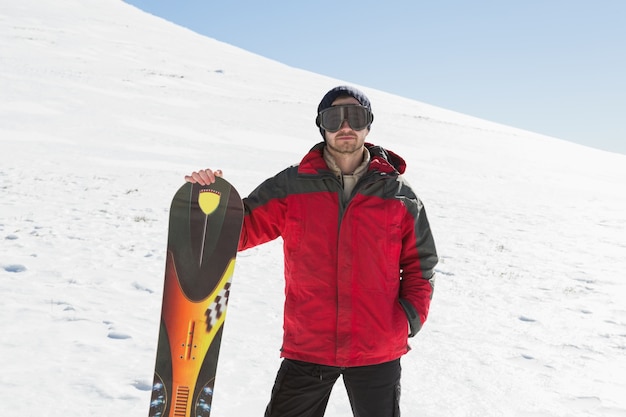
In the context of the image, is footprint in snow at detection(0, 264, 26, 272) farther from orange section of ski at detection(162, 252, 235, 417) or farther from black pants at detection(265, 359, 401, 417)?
black pants at detection(265, 359, 401, 417)

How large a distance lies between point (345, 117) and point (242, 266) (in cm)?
506

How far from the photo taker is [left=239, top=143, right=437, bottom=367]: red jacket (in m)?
2.44

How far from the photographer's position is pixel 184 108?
2583cm

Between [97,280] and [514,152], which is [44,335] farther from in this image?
[514,152]

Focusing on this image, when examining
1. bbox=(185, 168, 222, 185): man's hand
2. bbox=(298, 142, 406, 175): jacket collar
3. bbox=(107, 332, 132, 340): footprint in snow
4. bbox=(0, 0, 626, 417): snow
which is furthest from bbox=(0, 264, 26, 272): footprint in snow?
bbox=(298, 142, 406, 175): jacket collar

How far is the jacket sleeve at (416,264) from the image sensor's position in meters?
2.57

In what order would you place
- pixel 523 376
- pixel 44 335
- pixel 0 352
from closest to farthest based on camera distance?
pixel 0 352 < pixel 44 335 < pixel 523 376

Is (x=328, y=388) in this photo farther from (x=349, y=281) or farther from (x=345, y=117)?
(x=345, y=117)

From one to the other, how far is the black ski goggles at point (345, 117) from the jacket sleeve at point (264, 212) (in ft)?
1.21

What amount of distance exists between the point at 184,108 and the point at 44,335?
22931 mm

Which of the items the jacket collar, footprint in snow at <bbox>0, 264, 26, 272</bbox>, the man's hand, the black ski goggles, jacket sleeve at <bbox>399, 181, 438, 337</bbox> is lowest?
footprint in snow at <bbox>0, 264, 26, 272</bbox>

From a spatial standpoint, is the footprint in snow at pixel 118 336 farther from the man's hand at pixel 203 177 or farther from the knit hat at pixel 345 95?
the knit hat at pixel 345 95

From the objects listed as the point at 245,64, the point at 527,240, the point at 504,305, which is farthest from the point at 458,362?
the point at 245,64

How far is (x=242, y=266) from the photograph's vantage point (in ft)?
24.3
